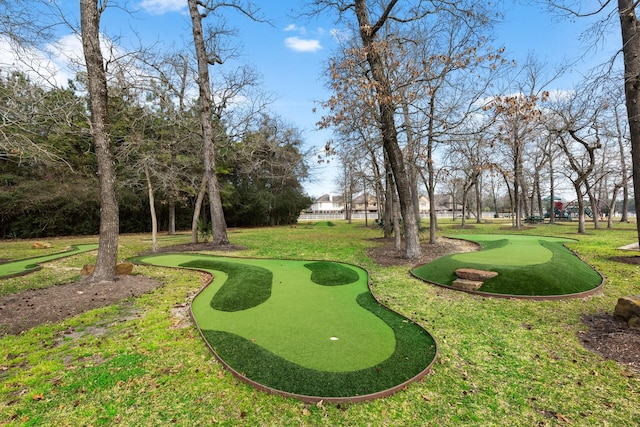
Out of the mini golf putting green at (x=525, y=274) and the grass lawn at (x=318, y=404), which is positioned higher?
the mini golf putting green at (x=525, y=274)

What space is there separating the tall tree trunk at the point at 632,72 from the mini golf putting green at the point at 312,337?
6741 mm

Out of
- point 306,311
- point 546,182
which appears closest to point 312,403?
point 306,311

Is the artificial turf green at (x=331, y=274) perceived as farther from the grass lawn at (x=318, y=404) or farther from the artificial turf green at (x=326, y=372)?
the artificial turf green at (x=326, y=372)

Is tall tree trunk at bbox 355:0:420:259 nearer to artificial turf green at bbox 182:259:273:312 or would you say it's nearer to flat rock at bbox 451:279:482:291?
flat rock at bbox 451:279:482:291

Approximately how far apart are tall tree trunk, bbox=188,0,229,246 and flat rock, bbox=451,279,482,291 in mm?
8837

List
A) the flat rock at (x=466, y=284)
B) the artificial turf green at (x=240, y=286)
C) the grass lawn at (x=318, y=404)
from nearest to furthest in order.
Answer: the grass lawn at (x=318, y=404) < the artificial turf green at (x=240, y=286) < the flat rock at (x=466, y=284)

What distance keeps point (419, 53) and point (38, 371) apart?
38.7ft

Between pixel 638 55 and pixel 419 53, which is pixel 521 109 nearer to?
pixel 638 55

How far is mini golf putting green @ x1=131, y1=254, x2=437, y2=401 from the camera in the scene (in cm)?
270

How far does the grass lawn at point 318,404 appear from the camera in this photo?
7.51 feet

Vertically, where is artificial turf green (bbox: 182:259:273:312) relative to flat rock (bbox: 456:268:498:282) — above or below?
below

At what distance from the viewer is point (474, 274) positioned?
19.4 ft

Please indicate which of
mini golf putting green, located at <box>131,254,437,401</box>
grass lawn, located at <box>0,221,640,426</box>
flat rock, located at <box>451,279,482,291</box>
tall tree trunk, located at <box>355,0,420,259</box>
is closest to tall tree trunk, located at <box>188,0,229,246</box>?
mini golf putting green, located at <box>131,254,437,401</box>

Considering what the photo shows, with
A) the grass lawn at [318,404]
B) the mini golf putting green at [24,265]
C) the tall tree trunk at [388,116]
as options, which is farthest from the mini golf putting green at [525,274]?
the mini golf putting green at [24,265]
